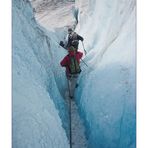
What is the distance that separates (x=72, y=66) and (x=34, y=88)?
0.17 metres

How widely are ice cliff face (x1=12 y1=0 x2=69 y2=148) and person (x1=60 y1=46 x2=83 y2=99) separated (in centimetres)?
3

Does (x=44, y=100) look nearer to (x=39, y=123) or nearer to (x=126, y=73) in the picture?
(x=39, y=123)

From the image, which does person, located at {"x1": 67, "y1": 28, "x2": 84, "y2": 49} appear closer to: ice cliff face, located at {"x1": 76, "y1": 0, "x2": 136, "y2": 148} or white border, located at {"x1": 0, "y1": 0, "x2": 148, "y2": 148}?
ice cliff face, located at {"x1": 76, "y1": 0, "x2": 136, "y2": 148}

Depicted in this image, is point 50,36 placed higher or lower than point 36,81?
higher

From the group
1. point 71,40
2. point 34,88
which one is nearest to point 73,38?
point 71,40

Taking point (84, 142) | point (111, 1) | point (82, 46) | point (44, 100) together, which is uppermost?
point (111, 1)

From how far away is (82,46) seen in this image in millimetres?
1967

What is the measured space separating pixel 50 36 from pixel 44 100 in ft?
0.79

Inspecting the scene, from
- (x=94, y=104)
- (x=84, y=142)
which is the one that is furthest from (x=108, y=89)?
(x=84, y=142)

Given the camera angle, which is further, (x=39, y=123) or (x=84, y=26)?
(x=84, y=26)
